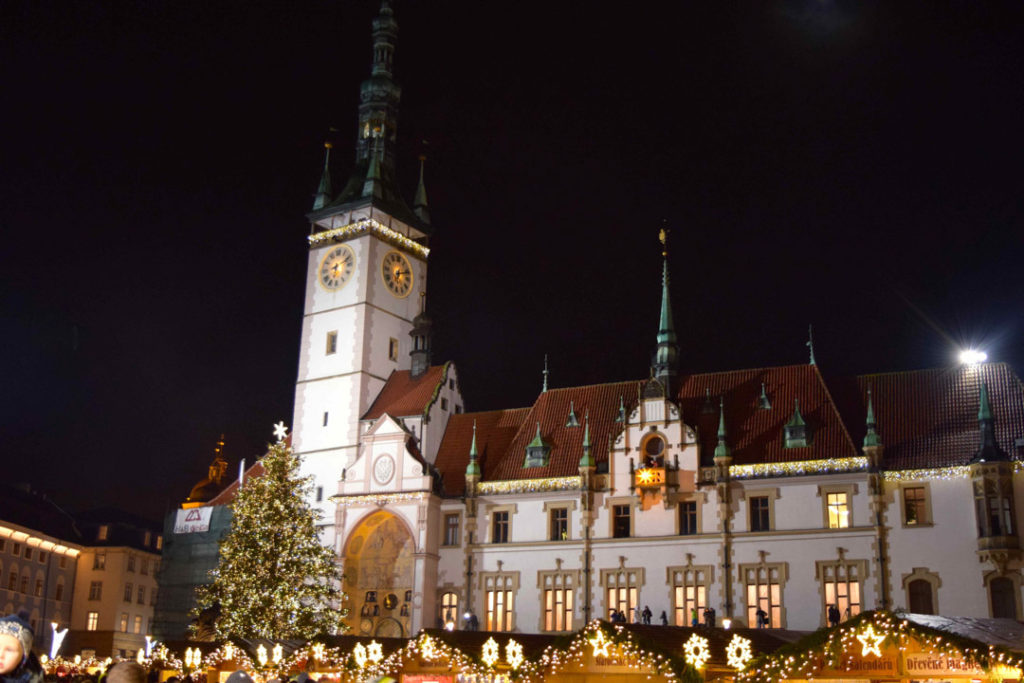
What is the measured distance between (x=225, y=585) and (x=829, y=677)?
30582 mm

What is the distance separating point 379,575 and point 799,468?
1871 cm

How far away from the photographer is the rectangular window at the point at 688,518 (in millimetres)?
44969

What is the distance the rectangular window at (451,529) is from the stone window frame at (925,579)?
18549 mm

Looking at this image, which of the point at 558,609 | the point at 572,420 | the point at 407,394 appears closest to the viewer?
the point at 558,609

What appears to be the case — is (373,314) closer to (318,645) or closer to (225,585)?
(225,585)

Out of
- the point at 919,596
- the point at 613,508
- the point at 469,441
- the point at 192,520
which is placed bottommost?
the point at 919,596

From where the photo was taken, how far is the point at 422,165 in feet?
215

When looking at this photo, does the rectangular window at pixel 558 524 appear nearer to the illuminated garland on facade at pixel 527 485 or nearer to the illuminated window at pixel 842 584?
the illuminated garland on facade at pixel 527 485

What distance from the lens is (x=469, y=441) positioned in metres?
53.0

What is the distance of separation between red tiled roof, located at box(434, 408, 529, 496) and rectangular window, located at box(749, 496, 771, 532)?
1222 centimetres

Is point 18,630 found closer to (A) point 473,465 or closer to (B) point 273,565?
(B) point 273,565

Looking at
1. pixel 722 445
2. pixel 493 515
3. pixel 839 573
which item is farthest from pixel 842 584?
pixel 493 515

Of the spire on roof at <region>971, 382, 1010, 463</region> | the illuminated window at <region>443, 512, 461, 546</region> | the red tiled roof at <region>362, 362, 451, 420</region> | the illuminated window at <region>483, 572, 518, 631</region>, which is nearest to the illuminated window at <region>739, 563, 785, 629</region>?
the spire on roof at <region>971, 382, 1010, 463</region>

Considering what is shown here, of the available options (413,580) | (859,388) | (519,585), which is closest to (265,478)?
(413,580)
